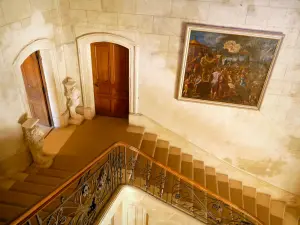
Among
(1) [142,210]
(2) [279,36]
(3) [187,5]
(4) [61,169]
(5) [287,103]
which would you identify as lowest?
(1) [142,210]

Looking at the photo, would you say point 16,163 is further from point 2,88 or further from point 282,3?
point 282,3

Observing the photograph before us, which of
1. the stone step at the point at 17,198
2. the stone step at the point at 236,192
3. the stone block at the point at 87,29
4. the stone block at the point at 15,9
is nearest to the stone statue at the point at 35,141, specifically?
the stone step at the point at 17,198

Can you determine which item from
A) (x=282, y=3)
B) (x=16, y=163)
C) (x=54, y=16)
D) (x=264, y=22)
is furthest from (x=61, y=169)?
(x=282, y=3)

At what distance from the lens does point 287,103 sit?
6.52m

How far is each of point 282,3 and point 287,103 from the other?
242 cm

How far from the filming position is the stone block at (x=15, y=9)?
4727 millimetres

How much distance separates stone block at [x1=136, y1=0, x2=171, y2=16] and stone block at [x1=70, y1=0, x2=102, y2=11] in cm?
99

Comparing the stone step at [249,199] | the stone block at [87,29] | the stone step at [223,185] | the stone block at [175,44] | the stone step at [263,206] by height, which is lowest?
the stone step at [263,206]

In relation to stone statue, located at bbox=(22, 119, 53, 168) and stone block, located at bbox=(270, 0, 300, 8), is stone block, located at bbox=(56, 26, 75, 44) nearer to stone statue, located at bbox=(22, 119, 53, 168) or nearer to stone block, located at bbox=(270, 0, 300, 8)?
stone statue, located at bbox=(22, 119, 53, 168)

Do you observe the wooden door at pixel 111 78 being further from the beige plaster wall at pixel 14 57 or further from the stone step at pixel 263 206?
the stone step at pixel 263 206

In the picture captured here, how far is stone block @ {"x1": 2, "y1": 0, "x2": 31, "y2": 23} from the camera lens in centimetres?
473

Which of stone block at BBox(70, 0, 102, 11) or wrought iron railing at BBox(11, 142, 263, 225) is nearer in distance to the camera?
wrought iron railing at BBox(11, 142, 263, 225)

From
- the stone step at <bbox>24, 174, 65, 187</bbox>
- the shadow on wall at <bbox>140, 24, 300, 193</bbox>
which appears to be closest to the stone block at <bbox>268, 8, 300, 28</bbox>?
the shadow on wall at <bbox>140, 24, 300, 193</bbox>

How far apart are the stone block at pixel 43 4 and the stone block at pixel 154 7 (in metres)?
2.05
